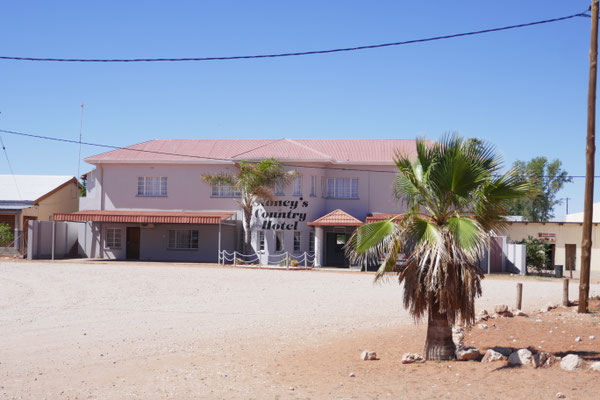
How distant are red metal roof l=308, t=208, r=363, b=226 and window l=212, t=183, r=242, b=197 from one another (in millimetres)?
6025

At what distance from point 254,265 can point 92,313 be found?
69.8ft

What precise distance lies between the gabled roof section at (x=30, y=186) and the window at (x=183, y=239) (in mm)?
10750

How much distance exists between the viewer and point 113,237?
42188 mm

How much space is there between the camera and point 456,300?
1033 cm

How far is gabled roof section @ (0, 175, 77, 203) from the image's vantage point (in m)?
46.0

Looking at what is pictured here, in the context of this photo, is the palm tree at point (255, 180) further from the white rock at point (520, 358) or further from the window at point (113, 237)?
the white rock at point (520, 358)

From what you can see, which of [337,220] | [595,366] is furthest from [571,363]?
[337,220]

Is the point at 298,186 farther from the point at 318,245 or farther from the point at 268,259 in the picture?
the point at 268,259

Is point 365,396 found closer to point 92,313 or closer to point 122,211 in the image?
point 92,313

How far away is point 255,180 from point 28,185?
778 inches

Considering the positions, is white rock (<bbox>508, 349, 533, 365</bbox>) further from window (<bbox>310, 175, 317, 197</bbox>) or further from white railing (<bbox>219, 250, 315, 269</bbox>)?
window (<bbox>310, 175, 317, 197</bbox>)

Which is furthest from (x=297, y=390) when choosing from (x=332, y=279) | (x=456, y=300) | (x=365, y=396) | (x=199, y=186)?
(x=199, y=186)

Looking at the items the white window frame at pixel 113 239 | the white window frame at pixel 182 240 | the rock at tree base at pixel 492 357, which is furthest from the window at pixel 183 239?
the rock at tree base at pixel 492 357

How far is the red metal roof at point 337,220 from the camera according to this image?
36125 millimetres
